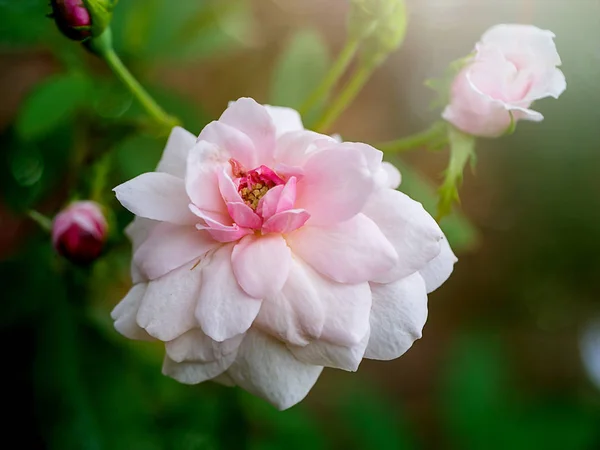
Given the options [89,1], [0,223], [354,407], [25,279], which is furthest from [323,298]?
[0,223]

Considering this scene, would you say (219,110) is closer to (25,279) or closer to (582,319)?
(25,279)

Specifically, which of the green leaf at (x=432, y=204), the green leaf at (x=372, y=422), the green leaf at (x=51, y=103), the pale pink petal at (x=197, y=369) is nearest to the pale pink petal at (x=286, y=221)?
the pale pink petal at (x=197, y=369)

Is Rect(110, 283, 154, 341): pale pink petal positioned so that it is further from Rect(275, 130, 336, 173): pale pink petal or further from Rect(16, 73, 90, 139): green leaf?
Rect(16, 73, 90, 139): green leaf

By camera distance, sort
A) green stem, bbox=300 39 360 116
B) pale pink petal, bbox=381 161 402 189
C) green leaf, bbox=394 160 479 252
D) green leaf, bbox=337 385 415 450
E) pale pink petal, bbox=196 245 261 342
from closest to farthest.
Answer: pale pink petal, bbox=196 245 261 342
pale pink petal, bbox=381 161 402 189
green stem, bbox=300 39 360 116
green leaf, bbox=394 160 479 252
green leaf, bbox=337 385 415 450

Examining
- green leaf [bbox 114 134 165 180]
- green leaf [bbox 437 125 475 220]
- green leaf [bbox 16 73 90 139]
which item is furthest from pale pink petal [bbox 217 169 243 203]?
green leaf [bbox 16 73 90 139]

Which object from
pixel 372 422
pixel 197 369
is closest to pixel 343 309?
pixel 197 369

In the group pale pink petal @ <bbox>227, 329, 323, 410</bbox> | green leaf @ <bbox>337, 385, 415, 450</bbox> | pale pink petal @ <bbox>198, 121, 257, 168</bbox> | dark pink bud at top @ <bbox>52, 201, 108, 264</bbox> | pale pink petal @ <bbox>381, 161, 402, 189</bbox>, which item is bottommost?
green leaf @ <bbox>337, 385, 415, 450</bbox>
